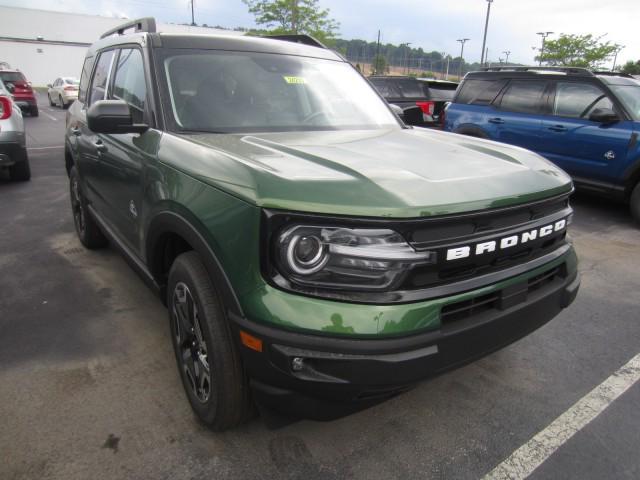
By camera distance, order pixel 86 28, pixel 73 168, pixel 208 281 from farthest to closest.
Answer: pixel 86 28, pixel 73 168, pixel 208 281

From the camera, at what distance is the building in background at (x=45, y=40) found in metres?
48.6

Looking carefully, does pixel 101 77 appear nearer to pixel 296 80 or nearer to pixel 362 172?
pixel 296 80

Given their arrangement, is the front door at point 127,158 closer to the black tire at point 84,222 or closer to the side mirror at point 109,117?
the side mirror at point 109,117

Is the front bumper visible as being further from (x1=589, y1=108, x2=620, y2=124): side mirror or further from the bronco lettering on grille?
(x1=589, y1=108, x2=620, y2=124): side mirror

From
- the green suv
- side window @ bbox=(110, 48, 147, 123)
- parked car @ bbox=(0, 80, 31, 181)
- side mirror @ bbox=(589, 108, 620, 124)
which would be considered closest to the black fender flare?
the green suv

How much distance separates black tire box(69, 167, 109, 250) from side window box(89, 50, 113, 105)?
2.85 ft

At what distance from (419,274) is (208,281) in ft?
2.92

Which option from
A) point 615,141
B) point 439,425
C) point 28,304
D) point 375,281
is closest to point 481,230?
point 375,281

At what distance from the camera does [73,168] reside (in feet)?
15.4

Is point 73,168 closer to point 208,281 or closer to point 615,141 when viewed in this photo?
point 208,281

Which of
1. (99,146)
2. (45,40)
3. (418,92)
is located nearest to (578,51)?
(418,92)

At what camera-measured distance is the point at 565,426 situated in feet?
7.79

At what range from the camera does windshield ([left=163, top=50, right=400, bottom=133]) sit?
8.82ft

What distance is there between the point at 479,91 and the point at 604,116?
227 cm
